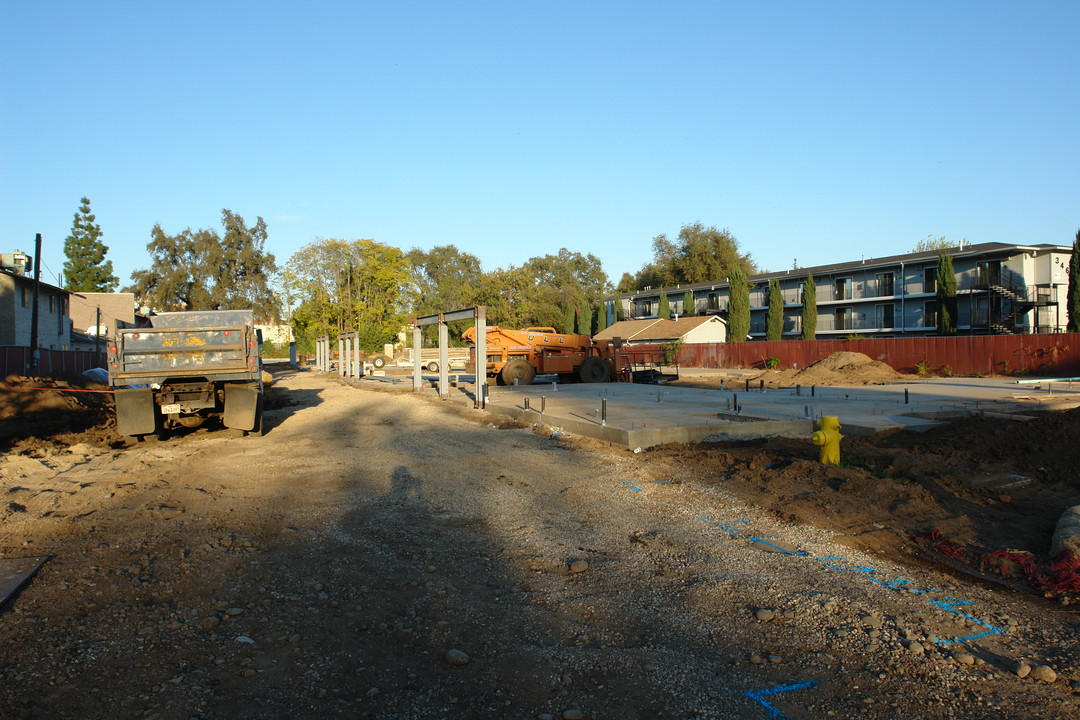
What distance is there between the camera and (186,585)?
5133mm

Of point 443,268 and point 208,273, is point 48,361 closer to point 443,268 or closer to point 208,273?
point 208,273

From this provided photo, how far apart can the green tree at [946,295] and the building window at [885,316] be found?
27.9 feet

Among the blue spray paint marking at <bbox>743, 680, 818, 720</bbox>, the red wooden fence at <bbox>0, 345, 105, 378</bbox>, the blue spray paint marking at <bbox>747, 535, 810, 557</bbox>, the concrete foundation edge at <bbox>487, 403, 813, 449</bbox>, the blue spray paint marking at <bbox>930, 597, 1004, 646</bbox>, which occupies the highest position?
the red wooden fence at <bbox>0, 345, 105, 378</bbox>

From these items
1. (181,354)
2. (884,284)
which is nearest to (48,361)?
(181,354)

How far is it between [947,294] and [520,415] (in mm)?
45476

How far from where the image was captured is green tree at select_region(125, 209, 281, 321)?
208ft

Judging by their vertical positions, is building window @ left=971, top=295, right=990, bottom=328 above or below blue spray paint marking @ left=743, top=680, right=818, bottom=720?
above

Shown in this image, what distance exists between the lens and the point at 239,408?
13.9 meters

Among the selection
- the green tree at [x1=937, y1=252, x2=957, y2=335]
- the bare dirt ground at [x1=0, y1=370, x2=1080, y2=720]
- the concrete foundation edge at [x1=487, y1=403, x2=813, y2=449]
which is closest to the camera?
the bare dirt ground at [x1=0, y1=370, x2=1080, y2=720]

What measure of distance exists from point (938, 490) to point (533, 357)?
75.5 feet

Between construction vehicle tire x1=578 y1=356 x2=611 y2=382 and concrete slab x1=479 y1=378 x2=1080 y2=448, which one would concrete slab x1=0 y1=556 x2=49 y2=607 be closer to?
concrete slab x1=479 y1=378 x2=1080 y2=448

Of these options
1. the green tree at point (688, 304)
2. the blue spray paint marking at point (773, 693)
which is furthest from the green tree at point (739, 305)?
the blue spray paint marking at point (773, 693)

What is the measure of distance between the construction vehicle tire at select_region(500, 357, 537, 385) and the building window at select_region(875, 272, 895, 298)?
140ft

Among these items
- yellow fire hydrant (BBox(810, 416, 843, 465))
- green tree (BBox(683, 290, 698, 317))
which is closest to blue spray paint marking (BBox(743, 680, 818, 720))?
yellow fire hydrant (BBox(810, 416, 843, 465))
